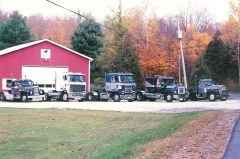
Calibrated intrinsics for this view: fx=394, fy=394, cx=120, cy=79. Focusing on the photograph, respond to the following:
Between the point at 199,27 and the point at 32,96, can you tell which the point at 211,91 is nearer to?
the point at 32,96

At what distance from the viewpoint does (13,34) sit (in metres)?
61.2

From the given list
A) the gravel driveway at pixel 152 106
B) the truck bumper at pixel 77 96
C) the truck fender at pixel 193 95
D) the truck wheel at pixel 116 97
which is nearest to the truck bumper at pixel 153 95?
the truck wheel at pixel 116 97

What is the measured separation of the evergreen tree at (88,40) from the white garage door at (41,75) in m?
11.9

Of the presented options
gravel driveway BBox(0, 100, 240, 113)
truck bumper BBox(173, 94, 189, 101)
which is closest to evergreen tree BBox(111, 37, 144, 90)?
truck bumper BBox(173, 94, 189, 101)

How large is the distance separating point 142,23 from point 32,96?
2442cm

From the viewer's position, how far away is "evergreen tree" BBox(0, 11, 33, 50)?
61.3m

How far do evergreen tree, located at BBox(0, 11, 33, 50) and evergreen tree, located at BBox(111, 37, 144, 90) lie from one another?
20615 mm

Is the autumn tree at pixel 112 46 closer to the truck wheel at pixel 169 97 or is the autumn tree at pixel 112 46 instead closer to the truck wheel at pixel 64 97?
the truck wheel at pixel 64 97

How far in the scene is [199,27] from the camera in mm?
75000

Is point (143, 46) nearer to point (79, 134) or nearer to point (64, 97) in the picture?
point (64, 97)

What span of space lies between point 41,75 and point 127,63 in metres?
10.7

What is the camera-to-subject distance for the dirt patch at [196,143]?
9.34 metres

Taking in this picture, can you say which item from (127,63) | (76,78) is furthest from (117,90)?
(127,63)

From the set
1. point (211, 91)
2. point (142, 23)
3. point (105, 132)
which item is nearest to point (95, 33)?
point (142, 23)
